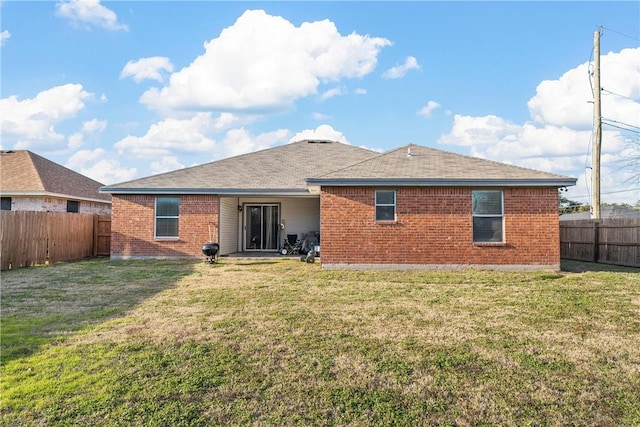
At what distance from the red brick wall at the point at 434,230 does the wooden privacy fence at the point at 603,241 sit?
3924 millimetres

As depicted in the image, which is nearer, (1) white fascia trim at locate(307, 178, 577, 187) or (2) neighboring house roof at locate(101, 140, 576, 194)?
(1) white fascia trim at locate(307, 178, 577, 187)

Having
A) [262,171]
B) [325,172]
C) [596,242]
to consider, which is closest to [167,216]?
[262,171]

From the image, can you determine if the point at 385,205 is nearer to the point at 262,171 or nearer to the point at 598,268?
the point at 598,268

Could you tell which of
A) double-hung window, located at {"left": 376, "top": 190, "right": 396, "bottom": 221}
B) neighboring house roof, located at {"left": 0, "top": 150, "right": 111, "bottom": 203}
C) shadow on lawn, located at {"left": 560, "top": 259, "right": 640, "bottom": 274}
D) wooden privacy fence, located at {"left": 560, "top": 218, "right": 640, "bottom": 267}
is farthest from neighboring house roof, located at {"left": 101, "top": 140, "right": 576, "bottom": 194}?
neighboring house roof, located at {"left": 0, "top": 150, "right": 111, "bottom": 203}

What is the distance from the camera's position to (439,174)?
12.3 m

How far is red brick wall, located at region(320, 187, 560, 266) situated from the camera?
12.2 metres

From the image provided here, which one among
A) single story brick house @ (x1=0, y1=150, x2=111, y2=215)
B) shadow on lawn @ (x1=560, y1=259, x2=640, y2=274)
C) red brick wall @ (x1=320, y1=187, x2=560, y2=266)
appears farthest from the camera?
single story brick house @ (x1=0, y1=150, x2=111, y2=215)

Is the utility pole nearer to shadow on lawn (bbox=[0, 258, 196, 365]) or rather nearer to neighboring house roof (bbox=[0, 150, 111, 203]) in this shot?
shadow on lawn (bbox=[0, 258, 196, 365])

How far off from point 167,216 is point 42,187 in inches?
310

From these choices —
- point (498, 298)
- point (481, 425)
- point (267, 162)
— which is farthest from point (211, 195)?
point (481, 425)

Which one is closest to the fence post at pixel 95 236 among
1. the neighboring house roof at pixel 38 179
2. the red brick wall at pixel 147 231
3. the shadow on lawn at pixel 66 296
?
the red brick wall at pixel 147 231

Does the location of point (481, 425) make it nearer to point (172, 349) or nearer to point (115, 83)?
point (172, 349)

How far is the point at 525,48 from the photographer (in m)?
15.5

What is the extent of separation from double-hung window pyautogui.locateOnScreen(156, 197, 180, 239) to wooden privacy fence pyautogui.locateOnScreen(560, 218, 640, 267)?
52.0 feet
